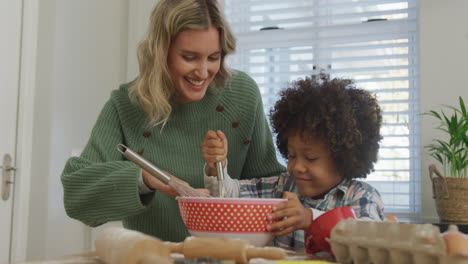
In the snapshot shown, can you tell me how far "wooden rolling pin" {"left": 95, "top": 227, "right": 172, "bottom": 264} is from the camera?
40cm

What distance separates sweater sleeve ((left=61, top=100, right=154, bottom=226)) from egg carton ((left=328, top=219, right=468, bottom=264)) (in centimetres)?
45

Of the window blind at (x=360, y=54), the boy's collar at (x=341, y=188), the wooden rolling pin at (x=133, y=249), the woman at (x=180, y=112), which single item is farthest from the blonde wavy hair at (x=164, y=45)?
the window blind at (x=360, y=54)

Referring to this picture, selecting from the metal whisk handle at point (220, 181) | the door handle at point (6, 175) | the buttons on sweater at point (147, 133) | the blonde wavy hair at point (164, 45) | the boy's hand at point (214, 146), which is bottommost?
the door handle at point (6, 175)

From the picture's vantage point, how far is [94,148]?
1065 mm

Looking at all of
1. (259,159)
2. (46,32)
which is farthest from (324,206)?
(46,32)

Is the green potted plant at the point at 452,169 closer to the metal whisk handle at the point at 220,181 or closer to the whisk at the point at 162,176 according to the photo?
the metal whisk handle at the point at 220,181

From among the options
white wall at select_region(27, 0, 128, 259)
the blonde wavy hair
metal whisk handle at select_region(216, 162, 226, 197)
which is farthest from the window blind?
metal whisk handle at select_region(216, 162, 226, 197)

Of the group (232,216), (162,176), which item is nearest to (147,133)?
(162,176)

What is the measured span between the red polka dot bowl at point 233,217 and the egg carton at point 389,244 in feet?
0.48

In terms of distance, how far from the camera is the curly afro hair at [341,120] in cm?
103

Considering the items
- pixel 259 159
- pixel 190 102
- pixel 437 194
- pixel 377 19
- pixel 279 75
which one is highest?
pixel 377 19

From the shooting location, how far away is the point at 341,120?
1030 mm

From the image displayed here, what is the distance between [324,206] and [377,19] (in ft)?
5.76

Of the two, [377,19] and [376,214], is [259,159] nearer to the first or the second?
[376,214]
